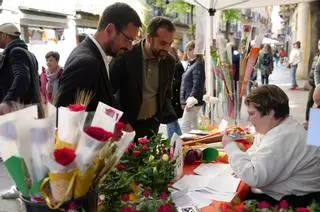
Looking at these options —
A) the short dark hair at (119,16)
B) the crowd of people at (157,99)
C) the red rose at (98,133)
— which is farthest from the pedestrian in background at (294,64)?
the red rose at (98,133)

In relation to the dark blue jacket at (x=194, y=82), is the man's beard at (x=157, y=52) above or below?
above

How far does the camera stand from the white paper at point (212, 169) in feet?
7.04

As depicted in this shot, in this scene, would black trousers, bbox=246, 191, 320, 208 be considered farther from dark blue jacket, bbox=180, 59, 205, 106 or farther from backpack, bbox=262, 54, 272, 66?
backpack, bbox=262, 54, 272, 66

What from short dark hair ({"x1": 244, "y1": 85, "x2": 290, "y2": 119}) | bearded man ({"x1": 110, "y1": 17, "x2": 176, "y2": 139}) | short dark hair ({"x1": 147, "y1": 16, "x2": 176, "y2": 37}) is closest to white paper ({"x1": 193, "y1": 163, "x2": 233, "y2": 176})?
short dark hair ({"x1": 244, "y1": 85, "x2": 290, "y2": 119})

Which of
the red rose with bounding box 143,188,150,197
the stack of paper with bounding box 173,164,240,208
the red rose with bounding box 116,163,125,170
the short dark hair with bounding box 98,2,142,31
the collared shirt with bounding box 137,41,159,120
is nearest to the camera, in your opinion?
the red rose with bounding box 143,188,150,197

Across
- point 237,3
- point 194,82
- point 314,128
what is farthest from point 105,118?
point 237,3

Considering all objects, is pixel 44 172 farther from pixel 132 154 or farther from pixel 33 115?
pixel 132 154

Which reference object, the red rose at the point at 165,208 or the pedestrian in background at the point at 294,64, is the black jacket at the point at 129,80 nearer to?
the red rose at the point at 165,208

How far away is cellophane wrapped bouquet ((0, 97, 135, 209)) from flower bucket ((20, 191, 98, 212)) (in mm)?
11

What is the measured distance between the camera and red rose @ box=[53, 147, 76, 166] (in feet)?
3.22

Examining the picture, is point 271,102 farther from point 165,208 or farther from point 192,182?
point 165,208

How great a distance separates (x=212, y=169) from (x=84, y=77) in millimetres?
894

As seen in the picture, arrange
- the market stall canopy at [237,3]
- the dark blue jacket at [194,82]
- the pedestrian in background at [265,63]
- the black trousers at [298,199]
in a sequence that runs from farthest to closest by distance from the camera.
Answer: the pedestrian in background at [265,63] < the dark blue jacket at [194,82] < the market stall canopy at [237,3] < the black trousers at [298,199]

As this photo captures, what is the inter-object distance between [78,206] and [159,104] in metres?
1.88
